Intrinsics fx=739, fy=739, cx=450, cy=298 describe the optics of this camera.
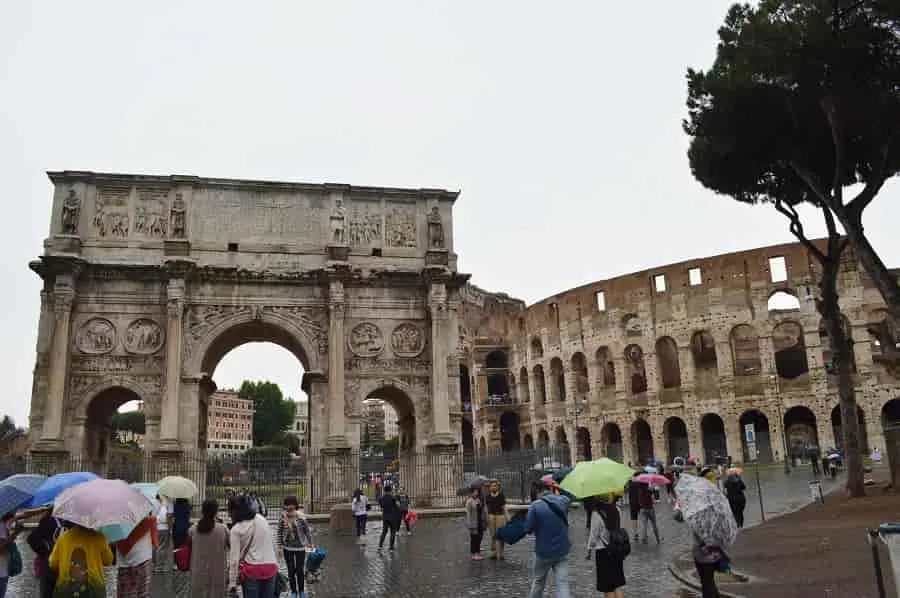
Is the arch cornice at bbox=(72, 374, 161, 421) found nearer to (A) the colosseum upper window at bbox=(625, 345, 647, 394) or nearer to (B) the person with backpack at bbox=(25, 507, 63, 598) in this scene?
(B) the person with backpack at bbox=(25, 507, 63, 598)

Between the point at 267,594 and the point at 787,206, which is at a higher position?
the point at 787,206

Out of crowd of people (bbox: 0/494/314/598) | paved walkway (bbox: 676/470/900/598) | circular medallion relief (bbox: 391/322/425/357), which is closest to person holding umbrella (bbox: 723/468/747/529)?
paved walkway (bbox: 676/470/900/598)

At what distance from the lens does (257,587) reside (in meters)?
6.00

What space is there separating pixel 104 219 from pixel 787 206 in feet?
63.7

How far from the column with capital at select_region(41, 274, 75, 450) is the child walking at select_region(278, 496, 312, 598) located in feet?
49.3

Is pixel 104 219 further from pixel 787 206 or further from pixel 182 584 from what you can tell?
pixel 787 206

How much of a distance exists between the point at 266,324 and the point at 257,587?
55.8 ft

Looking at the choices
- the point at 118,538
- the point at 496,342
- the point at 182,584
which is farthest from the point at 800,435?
the point at 118,538

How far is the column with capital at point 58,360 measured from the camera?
65.8ft

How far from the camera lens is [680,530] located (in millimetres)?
14461

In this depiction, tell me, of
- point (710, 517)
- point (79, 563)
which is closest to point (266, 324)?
point (79, 563)

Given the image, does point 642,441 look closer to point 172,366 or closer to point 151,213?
point 172,366

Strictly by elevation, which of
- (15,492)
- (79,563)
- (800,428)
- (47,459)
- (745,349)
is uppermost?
(745,349)

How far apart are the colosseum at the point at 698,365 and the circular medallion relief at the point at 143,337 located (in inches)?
1091
